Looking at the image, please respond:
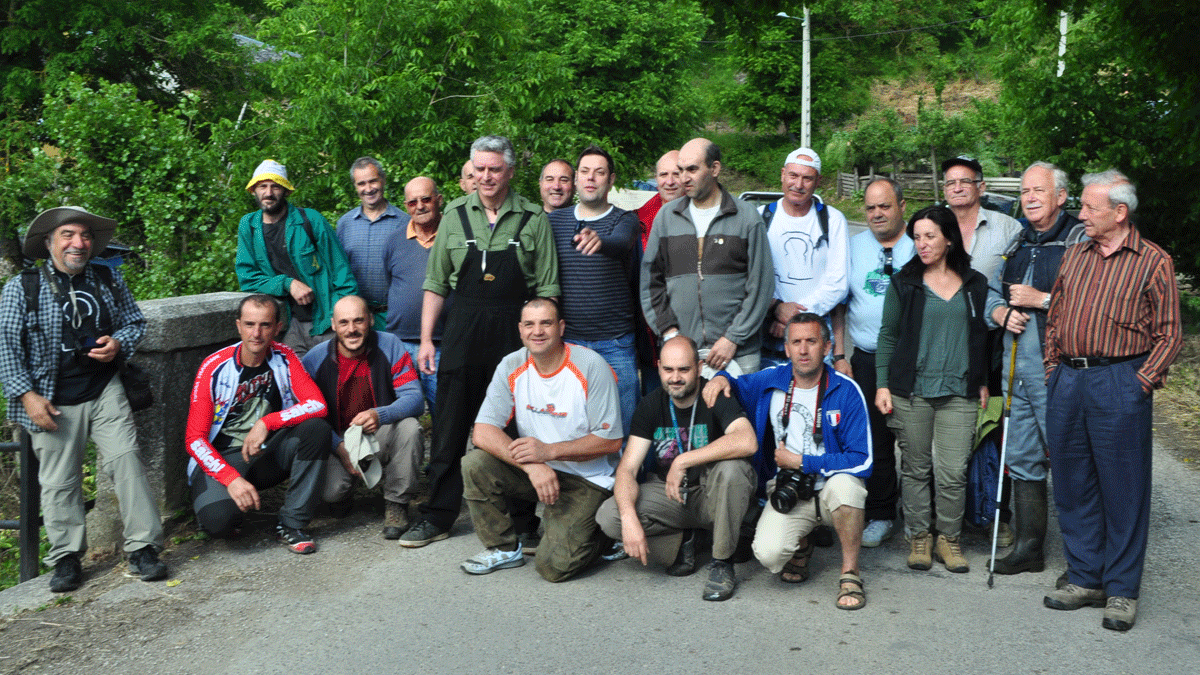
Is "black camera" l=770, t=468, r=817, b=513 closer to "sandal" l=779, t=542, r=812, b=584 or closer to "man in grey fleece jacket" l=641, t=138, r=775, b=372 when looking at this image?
"sandal" l=779, t=542, r=812, b=584

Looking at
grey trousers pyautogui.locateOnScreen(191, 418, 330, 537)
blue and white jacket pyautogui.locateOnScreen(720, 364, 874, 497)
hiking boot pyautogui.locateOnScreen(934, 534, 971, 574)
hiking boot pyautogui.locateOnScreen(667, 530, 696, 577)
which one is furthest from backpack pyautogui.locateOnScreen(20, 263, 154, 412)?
hiking boot pyautogui.locateOnScreen(934, 534, 971, 574)

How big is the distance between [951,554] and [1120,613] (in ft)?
2.92

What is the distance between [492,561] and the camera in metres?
5.26

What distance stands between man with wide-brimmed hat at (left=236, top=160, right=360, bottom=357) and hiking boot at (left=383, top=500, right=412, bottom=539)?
1.28 metres

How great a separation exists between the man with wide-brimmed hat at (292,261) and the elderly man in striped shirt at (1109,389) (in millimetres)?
4141

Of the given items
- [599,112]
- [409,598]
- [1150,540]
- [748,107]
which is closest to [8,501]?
[409,598]

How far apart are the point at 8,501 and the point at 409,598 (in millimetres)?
4990

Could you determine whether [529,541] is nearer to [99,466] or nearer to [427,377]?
[427,377]

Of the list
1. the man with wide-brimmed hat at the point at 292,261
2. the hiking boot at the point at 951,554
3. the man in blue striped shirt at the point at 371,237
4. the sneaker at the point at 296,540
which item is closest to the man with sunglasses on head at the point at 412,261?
the man in blue striped shirt at the point at 371,237

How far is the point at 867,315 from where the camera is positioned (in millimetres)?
5676

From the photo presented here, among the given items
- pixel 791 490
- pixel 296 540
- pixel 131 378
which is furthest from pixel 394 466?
pixel 791 490

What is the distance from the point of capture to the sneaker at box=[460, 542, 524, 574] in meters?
5.21

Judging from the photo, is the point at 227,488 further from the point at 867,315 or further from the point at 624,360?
the point at 867,315

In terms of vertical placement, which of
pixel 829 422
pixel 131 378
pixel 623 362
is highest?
pixel 131 378
